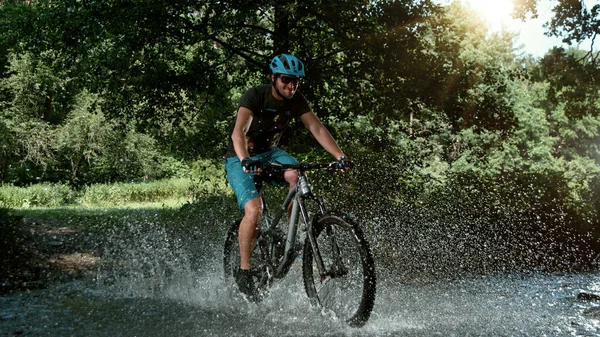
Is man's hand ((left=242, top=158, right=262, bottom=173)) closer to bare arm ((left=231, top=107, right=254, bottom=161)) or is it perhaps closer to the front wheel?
bare arm ((left=231, top=107, right=254, bottom=161))

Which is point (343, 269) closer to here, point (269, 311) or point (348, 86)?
point (269, 311)

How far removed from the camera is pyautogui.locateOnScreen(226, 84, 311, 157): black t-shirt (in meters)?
5.41

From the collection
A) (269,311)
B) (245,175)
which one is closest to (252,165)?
(245,175)

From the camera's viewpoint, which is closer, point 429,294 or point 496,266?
point 429,294

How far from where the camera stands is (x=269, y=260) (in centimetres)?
565

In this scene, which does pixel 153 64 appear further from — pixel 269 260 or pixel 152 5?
pixel 269 260

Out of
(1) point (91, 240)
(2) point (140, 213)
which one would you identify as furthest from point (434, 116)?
(2) point (140, 213)

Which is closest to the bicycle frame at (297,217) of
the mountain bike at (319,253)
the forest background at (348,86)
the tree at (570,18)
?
the mountain bike at (319,253)

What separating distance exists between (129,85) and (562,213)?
9926mm

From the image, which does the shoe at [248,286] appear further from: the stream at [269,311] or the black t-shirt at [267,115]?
the black t-shirt at [267,115]

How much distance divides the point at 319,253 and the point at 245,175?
1210 mm

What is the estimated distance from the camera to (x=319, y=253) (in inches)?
193

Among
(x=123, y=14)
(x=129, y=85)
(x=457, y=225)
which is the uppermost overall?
(x=123, y=14)

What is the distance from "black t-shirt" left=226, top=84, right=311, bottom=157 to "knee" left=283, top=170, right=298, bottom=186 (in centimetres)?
51
